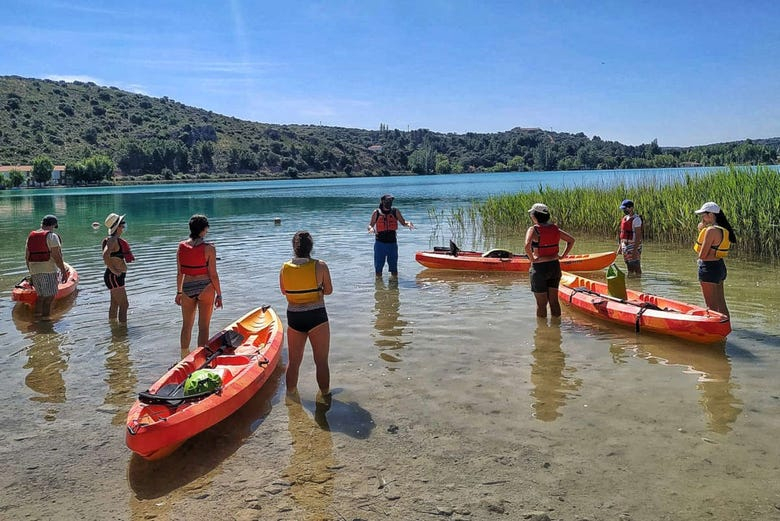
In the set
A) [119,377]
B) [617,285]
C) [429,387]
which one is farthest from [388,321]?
[119,377]

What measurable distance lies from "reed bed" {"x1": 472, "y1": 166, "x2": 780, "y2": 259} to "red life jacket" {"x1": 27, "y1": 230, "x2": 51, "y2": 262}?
49.0 ft

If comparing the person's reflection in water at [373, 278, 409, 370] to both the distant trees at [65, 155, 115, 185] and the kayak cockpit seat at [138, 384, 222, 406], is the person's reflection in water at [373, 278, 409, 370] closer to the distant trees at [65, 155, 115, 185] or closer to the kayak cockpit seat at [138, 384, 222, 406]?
the kayak cockpit seat at [138, 384, 222, 406]

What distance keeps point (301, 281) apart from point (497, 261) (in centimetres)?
849

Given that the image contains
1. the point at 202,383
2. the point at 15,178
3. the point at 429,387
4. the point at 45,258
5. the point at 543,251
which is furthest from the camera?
the point at 15,178

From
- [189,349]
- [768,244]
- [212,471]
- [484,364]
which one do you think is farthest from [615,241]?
[212,471]

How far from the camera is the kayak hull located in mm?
13172

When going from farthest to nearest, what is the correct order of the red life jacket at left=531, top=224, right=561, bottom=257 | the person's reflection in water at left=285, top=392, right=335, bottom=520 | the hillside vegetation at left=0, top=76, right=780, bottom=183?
the hillside vegetation at left=0, top=76, right=780, bottom=183 → the red life jacket at left=531, top=224, right=561, bottom=257 → the person's reflection in water at left=285, top=392, right=335, bottom=520

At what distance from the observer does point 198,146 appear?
4803 inches

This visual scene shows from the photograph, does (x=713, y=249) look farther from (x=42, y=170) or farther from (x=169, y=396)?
(x=42, y=170)

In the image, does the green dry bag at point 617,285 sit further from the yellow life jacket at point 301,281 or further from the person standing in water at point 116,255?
the person standing in water at point 116,255

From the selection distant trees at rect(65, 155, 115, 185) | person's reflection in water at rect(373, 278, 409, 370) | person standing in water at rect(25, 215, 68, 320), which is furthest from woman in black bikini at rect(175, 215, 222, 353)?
distant trees at rect(65, 155, 115, 185)

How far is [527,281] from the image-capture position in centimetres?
1245

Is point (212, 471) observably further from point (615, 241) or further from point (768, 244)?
point (615, 241)

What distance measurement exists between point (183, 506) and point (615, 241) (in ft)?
54.8
